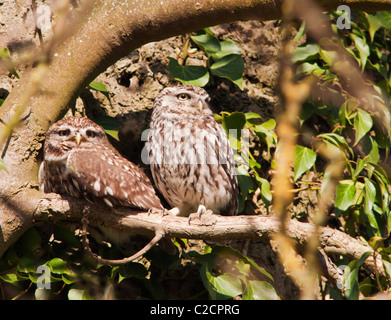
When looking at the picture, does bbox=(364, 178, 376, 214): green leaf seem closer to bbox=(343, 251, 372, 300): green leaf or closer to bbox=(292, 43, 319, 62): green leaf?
bbox=(343, 251, 372, 300): green leaf

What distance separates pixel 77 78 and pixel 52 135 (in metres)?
0.33

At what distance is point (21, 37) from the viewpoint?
268cm

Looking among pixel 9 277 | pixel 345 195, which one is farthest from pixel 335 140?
pixel 9 277

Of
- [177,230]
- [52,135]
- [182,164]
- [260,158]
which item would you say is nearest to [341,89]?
[260,158]

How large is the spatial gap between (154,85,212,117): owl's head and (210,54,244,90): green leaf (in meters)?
0.16

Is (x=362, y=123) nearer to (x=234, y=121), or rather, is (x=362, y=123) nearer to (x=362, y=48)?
(x=362, y=48)

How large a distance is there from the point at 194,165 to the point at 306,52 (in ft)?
3.74

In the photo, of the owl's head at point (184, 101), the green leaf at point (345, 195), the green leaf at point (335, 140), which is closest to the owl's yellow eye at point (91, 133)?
the owl's head at point (184, 101)

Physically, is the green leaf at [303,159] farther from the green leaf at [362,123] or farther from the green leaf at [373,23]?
the green leaf at [373,23]

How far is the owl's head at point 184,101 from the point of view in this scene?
2.87m

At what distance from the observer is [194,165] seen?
263 centimetres

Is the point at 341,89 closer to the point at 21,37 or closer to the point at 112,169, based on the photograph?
the point at 112,169

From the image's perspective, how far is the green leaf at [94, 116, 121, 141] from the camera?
2.76m

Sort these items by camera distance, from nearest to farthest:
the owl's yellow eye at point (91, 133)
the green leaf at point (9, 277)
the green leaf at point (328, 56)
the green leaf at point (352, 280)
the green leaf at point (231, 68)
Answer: the green leaf at point (352, 280) < the green leaf at point (9, 277) < the owl's yellow eye at point (91, 133) < the green leaf at point (231, 68) < the green leaf at point (328, 56)
